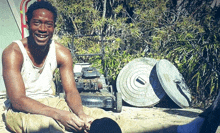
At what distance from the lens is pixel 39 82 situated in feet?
8.06

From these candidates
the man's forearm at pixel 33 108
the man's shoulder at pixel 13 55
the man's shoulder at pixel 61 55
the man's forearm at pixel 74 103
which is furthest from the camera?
the man's shoulder at pixel 61 55

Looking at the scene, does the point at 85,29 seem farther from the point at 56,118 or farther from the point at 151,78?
the point at 56,118

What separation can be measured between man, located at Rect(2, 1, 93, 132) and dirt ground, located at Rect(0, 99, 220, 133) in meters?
0.33

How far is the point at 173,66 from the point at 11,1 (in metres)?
4.06

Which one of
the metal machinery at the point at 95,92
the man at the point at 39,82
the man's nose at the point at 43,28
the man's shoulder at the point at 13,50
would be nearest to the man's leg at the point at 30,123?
the man at the point at 39,82

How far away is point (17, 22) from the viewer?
5273 millimetres

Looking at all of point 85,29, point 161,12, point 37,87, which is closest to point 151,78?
point 161,12

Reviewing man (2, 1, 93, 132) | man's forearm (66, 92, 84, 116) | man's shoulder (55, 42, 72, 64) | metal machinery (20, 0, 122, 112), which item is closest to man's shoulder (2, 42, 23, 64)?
man (2, 1, 93, 132)

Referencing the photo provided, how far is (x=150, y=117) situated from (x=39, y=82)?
2.26 metres

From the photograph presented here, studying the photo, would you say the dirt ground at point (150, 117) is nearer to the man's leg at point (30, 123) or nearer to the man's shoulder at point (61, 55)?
the man's leg at point (30, 123)

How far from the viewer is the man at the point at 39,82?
2.07m

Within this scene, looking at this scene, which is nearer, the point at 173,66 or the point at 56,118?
the point at 56,118

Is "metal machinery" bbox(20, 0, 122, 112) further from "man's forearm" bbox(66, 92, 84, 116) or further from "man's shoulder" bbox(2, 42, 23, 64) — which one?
"man's shoulder" bbox(2, 42, 23, 64)

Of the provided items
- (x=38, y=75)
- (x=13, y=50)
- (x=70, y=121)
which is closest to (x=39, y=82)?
(x=38, y=75)
